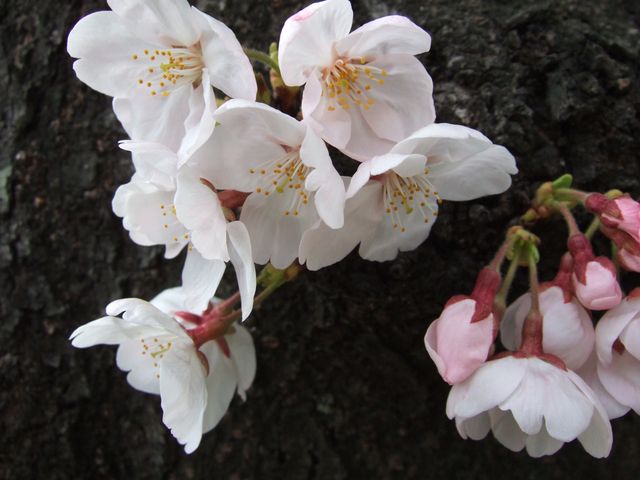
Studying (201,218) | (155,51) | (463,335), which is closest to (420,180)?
(463,335)

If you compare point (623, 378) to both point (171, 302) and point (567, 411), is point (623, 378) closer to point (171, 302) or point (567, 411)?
point (567, 411)

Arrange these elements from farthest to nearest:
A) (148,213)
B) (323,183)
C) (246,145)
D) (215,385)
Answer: (215,385) → (148,213) → (246,145) → (323,183)

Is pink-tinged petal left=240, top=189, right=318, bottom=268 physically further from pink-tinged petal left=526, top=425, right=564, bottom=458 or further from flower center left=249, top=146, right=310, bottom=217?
pink-tinged petal left=526, top=425, right=564, bottom=458

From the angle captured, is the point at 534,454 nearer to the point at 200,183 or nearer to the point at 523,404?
the point at 523,404

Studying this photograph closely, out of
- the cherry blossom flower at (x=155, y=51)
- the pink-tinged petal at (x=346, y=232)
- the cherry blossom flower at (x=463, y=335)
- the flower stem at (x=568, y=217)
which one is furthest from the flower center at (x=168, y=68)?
the flower stem at (x=568, y=217)

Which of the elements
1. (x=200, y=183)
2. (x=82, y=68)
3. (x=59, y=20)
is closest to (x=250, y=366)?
(x=200, y=183)

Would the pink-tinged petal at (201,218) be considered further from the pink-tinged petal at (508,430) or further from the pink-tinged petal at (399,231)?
the pink-tinged petal at (508,430)

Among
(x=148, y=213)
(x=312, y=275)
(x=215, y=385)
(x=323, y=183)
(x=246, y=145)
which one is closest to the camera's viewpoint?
(x=323, y=183)
